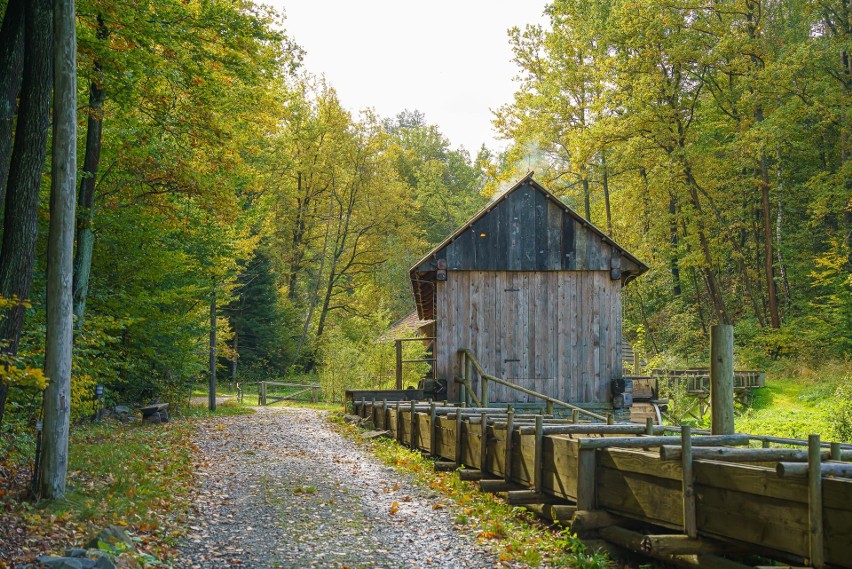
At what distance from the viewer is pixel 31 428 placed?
12.4 m

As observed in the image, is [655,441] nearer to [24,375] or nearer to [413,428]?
[24,375]

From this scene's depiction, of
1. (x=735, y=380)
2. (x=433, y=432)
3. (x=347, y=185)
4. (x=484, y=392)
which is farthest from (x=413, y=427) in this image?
(x=347, y=185)

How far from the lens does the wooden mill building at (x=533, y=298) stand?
61.9ft

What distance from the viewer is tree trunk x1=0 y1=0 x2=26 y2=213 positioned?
888 centimetres

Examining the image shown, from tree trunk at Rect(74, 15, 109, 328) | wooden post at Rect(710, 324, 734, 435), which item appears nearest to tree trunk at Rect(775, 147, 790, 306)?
wooden post at Rect(710, 324, 734, 435)

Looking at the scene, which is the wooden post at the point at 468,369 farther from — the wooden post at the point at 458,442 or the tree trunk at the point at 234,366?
the tree trunk at the point at 234,366

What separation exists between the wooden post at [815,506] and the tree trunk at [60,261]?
739cm

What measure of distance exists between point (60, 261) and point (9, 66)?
2.57 metres

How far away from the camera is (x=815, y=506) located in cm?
520

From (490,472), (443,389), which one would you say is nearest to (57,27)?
(490,472)

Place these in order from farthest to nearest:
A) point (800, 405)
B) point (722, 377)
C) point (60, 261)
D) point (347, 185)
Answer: point (347, 185)
point (800, 405)
point (60, 261)
point (722, 377)

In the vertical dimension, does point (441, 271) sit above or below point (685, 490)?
above

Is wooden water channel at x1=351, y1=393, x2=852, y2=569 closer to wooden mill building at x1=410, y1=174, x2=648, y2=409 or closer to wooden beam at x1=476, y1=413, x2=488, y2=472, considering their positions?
wooden beam at x1=476, y1=413, x2=488, y2=472

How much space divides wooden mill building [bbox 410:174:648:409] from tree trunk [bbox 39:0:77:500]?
35.8 feet
